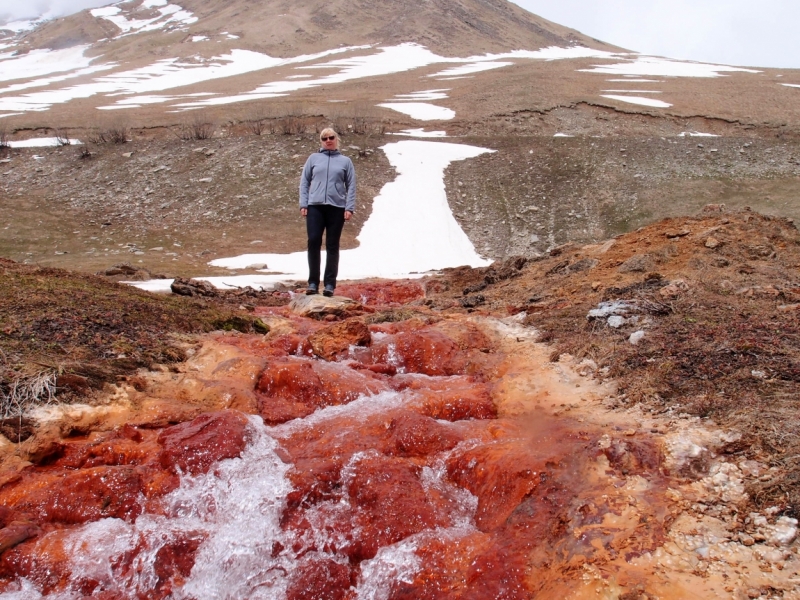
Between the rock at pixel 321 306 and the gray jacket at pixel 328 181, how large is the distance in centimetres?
147

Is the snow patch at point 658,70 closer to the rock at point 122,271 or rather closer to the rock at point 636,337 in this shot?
the rock at point 122,271

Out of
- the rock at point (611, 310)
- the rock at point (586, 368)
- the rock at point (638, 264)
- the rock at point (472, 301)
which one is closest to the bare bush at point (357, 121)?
the rock at point (472, 301)

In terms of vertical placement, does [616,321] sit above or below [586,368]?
above

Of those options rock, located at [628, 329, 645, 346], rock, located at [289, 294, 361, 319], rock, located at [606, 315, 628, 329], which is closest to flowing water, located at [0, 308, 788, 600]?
rock, located at [628, 329, 645, 346]

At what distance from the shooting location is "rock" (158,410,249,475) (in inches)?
158

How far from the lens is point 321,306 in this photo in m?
8.10

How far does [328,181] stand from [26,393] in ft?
17.2

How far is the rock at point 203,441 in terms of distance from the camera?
13.2 ft

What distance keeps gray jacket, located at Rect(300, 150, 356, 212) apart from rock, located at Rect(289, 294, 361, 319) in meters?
1.47

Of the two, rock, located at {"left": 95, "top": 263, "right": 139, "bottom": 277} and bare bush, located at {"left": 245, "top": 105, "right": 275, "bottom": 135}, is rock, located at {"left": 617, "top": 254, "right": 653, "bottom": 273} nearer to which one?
rock, located at {"left": 95, "top": 263, "right": 139, "bottom": 277}

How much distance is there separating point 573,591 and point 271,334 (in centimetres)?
480

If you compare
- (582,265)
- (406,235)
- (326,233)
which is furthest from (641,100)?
(326,233)

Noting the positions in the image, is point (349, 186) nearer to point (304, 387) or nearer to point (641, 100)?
point (304, 387)

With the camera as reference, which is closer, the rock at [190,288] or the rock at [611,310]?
the rock at [611,310]
